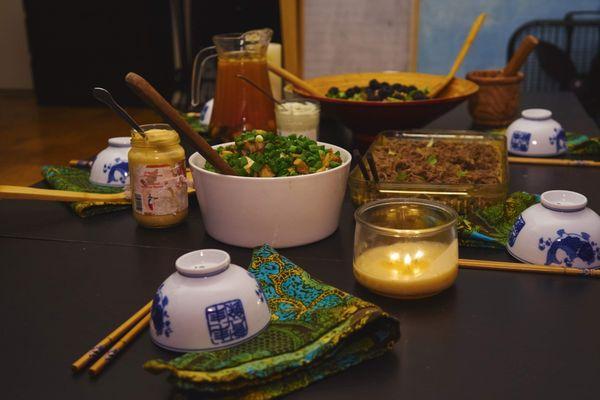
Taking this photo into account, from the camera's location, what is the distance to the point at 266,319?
81cm

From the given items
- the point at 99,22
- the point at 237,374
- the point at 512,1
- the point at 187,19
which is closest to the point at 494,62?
the point at 512,1

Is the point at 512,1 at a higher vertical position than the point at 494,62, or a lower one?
higher

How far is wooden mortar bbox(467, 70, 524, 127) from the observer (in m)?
1.90

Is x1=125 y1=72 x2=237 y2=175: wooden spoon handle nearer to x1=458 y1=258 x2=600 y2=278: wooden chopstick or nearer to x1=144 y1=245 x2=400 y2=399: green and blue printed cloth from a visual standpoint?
x1=144 y1=245 x2=400 y2=399: green and blue printed cloth

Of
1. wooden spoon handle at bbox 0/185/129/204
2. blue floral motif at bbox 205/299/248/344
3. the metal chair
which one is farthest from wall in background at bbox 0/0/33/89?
blue floral motif at bbox 205/299/248/344

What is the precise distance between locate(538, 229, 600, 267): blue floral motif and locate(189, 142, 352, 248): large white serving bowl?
32 cm

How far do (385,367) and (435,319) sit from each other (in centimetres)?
13

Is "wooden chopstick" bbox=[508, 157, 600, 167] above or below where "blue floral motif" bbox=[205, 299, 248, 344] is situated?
below

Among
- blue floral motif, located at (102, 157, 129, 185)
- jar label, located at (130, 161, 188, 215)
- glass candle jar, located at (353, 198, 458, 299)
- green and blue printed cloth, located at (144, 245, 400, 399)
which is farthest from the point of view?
blue floral motif, located at (102, 157, 129, 185)

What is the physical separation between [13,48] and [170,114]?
5566 millimetres

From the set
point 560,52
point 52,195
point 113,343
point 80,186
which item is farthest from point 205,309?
point 560,52

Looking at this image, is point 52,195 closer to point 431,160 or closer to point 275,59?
point 431,160

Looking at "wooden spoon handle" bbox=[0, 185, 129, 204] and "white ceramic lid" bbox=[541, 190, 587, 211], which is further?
"wooden spoon handle" bbox=[0, 185, 129, 204]

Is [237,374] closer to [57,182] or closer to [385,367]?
[385,367]
